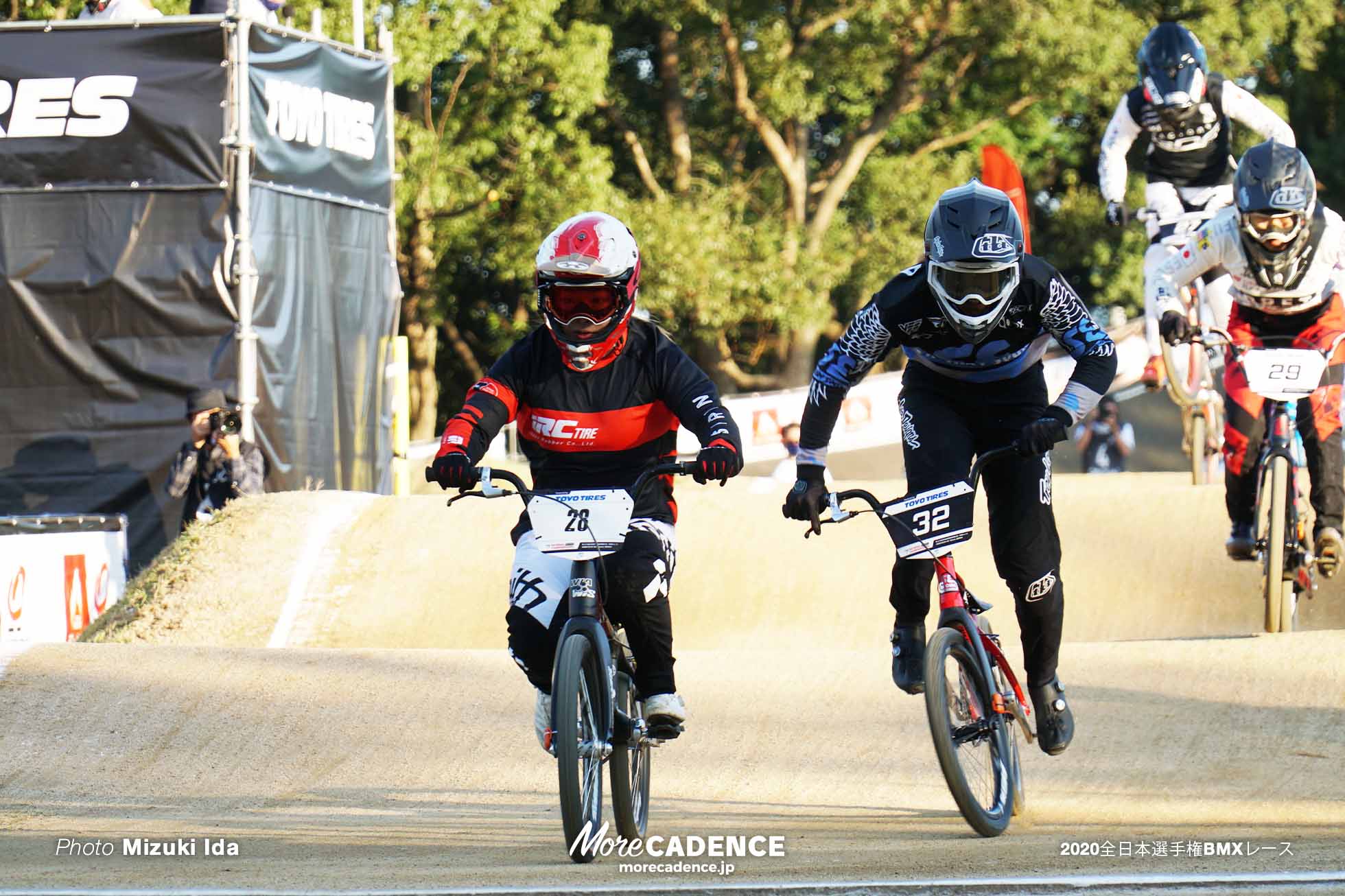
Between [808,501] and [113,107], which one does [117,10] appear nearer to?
[113,107]

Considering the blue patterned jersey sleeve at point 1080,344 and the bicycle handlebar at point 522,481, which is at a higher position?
the blue patterned jersey sleeve at point 1080,344

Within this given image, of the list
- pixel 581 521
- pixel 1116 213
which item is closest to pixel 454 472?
pixel 581 521

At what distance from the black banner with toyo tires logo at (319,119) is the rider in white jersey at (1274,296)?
285 inches

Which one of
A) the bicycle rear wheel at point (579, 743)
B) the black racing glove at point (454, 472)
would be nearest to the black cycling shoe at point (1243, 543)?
the bicycle rear wheel at point (579, 743)

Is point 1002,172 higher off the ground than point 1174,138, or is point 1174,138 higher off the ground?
point 1174,138

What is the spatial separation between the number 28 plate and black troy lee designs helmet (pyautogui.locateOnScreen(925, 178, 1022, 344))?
0.57 metres

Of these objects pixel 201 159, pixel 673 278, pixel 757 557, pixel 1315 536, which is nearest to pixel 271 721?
pixel 757 557

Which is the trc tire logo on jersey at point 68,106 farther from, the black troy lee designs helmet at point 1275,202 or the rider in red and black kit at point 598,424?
the black troy lee designs helmet at point 1275,202

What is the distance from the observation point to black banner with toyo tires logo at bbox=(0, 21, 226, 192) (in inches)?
517

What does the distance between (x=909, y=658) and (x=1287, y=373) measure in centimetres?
352

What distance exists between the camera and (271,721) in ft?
27.0

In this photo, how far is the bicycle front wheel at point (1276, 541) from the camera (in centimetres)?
877

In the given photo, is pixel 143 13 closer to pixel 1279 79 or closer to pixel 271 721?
pixel 271 721

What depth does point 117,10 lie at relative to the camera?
44.8 ft
